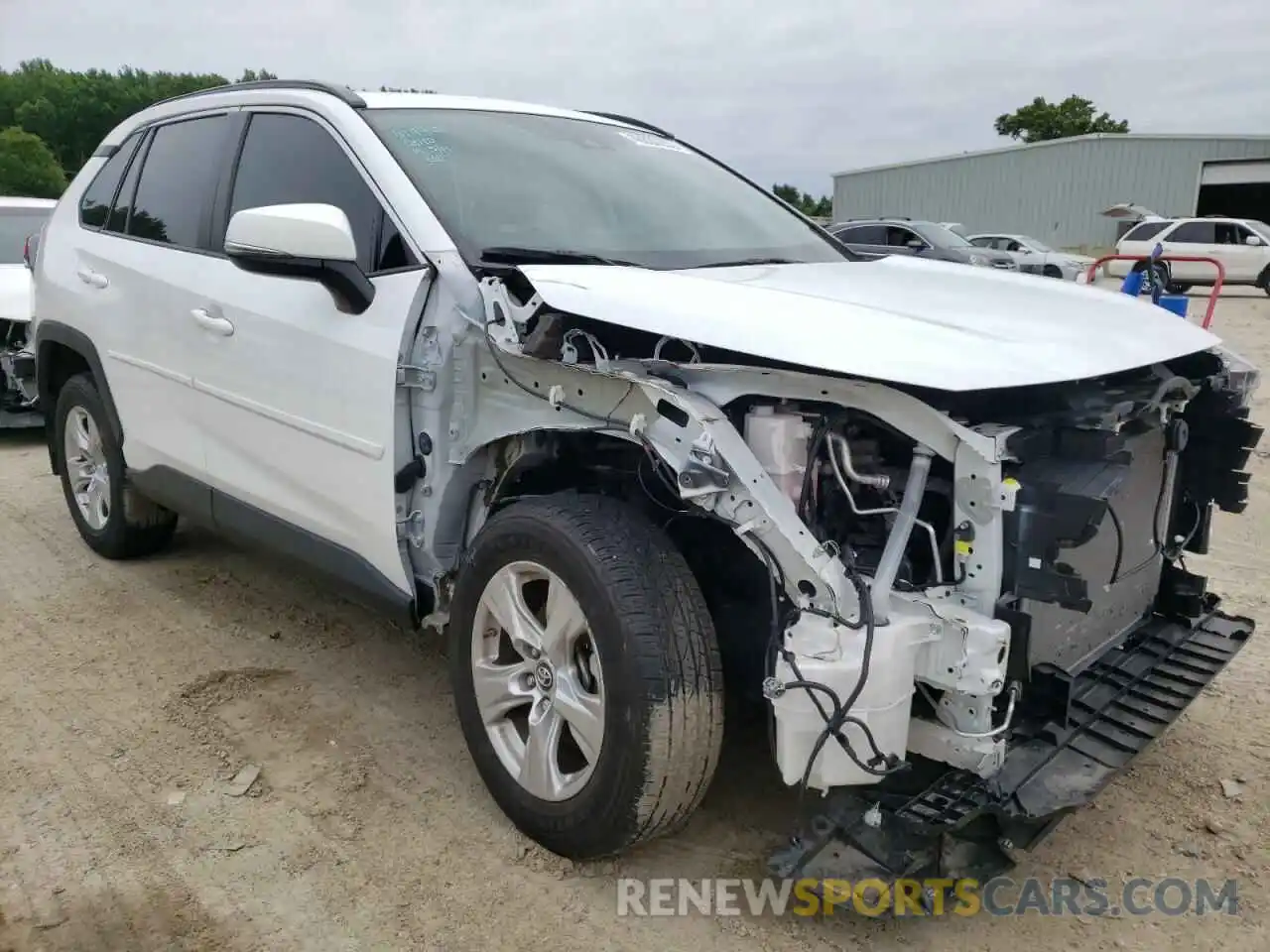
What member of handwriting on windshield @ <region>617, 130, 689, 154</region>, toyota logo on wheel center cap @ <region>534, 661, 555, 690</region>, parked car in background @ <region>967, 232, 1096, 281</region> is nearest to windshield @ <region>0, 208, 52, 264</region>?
Result: handwriting on windshield @ <region>617, 130, 689, 154</region>

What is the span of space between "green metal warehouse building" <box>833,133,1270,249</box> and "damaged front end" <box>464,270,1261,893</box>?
108 feet

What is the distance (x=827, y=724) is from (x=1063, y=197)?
3730cm

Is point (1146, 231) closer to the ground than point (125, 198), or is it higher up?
closer to the ground

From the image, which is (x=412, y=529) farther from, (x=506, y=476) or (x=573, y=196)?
(x=573, y=196)

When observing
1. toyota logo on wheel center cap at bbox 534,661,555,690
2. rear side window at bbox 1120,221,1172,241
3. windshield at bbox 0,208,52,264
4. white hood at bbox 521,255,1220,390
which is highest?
windshield at bbox 0,208,52,264

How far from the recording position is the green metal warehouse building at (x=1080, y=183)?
3259cm

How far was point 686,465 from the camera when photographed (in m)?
2.15

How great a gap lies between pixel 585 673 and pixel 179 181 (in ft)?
9.04

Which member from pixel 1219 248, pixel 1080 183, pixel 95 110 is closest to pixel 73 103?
pixel 95 110

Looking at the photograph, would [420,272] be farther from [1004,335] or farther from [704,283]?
[1004,335]

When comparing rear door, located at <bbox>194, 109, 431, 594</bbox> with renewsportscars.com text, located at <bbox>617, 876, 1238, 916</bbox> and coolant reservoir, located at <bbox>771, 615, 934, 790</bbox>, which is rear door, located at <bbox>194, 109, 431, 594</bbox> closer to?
renewsportscars.com text, located at <bbox>617, 876, 1238, 916</bbox>

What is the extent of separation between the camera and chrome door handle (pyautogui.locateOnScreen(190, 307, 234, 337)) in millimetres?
3380

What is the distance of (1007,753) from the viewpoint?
2.31m

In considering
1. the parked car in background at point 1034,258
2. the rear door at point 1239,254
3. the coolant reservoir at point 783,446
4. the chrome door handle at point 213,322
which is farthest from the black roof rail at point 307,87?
the rear door at point 1239,254
